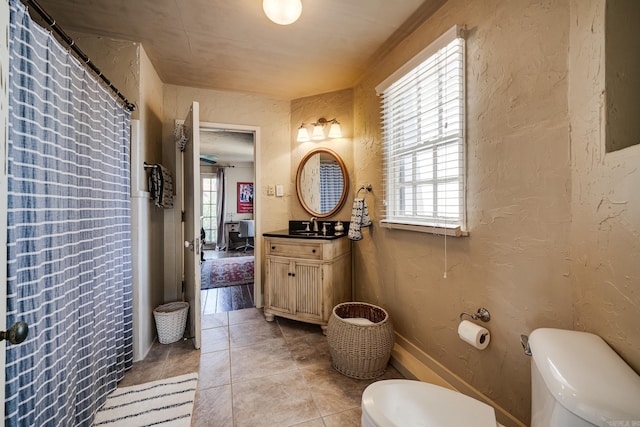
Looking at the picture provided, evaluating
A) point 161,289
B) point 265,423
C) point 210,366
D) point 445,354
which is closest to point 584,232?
point 445,354

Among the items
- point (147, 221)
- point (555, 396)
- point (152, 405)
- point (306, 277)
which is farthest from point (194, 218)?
point (555, 396)

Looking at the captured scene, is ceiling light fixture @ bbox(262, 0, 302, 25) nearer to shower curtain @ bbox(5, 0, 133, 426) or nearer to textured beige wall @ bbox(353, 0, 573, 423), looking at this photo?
textured beige wall @ bbox(353, 0, 573, 423)

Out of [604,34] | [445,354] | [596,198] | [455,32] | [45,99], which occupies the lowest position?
[445,354]

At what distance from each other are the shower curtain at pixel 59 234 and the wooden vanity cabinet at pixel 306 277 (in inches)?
46.1

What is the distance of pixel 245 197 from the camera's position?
7.04 m

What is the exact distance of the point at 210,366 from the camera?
183 centimetres

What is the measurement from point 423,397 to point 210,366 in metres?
1.49

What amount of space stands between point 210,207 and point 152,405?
5.87 m

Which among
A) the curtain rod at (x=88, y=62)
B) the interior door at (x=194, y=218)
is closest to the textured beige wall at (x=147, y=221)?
the curtain rod at (x=88, y=62)

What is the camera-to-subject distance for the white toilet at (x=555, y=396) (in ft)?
1.80

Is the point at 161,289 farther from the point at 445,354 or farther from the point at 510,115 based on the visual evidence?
the point at 510,115

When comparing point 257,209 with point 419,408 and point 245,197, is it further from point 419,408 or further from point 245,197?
point 245,197

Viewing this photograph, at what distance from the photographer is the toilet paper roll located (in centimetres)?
124

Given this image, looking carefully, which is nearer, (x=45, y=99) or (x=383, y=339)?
(x=45, y=99)
